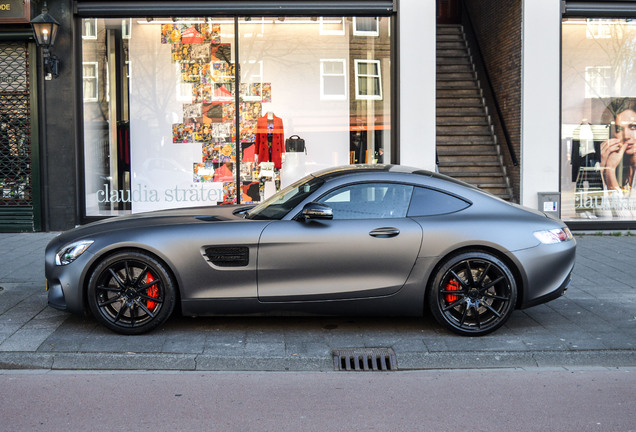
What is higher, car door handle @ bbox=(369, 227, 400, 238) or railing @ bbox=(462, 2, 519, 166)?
railing @ bbox=(462, 2, 519, 166)

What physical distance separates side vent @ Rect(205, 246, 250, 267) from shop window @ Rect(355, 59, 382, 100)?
776 centimetres

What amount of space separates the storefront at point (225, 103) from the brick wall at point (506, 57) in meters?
2.28

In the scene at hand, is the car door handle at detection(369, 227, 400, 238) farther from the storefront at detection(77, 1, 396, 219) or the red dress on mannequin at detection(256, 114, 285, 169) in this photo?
the red dress on mannequin at detection(256, 114, 285, 169)

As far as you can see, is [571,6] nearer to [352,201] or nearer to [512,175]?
[512,175]

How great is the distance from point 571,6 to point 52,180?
9.44m

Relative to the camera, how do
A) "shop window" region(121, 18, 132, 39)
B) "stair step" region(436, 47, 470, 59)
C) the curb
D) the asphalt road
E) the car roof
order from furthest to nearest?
1. "stair step" region(436, 47, 470, 59)
2. "shop window" region(121, 18, 132, 39)
3. the car roof
4. the curb
5. the asphalt road

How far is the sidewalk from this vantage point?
19.0ft

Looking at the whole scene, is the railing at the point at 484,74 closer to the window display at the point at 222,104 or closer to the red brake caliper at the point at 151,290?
the window display at the point at 222,104

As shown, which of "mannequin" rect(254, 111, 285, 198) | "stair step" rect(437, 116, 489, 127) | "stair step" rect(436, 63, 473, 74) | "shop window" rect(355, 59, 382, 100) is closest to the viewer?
"shop window" rect(355, 59, 382, 100)

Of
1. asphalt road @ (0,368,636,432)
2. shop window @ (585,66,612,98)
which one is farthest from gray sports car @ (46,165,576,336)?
shop window @ (585,66,612,98)

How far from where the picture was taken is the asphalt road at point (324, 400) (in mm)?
4504

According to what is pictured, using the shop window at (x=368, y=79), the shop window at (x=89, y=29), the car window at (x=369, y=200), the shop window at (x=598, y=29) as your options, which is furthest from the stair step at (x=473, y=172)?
the car window at (x=369, y=200)

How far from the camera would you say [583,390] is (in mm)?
5219

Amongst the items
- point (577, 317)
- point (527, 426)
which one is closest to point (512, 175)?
point (577, 317)
